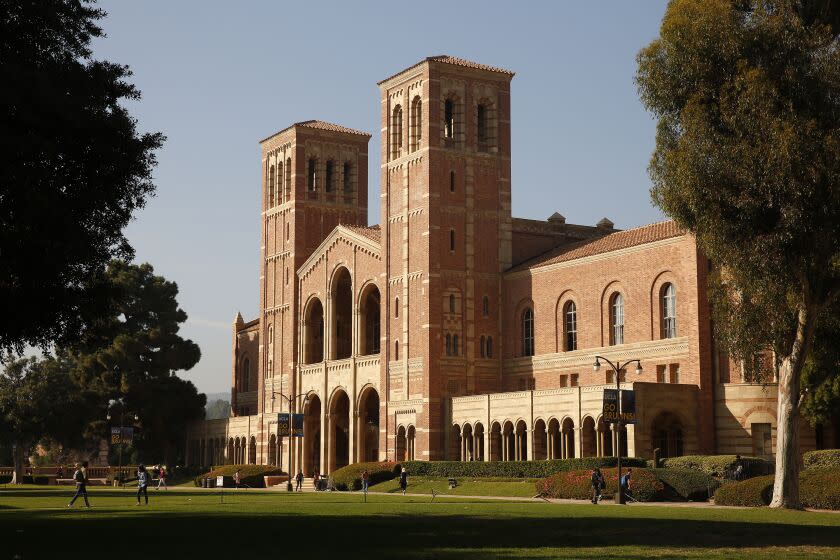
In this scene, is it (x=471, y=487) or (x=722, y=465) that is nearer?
(x=722, y=465)

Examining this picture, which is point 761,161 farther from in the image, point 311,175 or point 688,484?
point 311,175

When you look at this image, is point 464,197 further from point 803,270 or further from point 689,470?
point 803,270

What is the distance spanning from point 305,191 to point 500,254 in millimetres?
22516

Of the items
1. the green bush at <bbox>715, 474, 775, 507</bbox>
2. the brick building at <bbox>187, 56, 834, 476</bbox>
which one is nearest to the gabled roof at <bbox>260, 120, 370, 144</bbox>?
the brick building at <bbox>187, 56, 834, 476</bbox>

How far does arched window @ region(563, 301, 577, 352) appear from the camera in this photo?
2776 inches

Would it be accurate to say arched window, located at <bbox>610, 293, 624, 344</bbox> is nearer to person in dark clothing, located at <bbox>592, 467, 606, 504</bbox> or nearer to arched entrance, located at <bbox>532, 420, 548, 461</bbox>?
arched entrance, located at <bbox>532, 420, 548, 461</bbox>

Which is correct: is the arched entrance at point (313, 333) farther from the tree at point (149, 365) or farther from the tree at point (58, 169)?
the tree at point (58, 169)

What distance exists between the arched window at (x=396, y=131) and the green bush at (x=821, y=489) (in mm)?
41700

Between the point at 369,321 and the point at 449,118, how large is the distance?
16516 mm

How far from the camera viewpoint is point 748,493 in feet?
143

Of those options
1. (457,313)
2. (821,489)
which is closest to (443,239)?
(457,313)

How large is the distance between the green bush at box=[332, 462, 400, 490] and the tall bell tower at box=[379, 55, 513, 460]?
8.23 ft

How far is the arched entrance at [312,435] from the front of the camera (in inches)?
3455

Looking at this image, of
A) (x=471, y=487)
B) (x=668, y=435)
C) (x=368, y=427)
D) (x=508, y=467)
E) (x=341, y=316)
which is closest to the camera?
(x=668, y=435)
